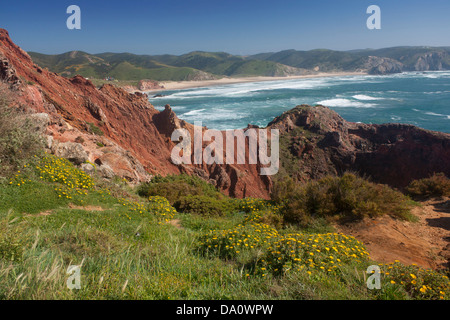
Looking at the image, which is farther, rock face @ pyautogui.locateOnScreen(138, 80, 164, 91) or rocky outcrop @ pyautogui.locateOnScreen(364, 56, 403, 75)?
rocky outcrop @ pyautogui.locateOnScreen(364, 56, 403, 75)

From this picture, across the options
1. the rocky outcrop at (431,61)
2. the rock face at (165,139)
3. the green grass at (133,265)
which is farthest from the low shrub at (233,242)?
the rocky outcrop at (431,61)

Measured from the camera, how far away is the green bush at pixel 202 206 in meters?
9.75

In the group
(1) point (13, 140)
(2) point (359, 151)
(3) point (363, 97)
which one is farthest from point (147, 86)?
(1) point (13, 140)

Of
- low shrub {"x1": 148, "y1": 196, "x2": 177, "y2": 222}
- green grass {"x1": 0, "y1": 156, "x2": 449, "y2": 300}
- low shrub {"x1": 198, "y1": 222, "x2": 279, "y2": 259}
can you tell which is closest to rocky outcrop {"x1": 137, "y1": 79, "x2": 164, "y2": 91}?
low shrub {"x1": 148, "y1": 196, "x2": 177, "y2": 222}

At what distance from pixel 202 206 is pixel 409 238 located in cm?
622

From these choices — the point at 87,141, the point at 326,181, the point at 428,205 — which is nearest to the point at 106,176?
the point at 87,141

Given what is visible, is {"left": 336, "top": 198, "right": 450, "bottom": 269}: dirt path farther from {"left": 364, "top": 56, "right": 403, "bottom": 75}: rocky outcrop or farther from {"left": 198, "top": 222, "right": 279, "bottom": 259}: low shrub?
{"left": 364, "top": 56, "right": 403, "bottom": 75}: rocky outcrop

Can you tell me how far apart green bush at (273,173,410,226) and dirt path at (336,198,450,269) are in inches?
12.5

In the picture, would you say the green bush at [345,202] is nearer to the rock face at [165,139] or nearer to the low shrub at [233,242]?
the low shrub at [233,242]

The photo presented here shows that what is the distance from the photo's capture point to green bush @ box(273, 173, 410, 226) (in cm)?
762

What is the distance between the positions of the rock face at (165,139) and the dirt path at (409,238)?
31.0ft

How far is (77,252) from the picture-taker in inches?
160

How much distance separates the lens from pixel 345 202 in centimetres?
786

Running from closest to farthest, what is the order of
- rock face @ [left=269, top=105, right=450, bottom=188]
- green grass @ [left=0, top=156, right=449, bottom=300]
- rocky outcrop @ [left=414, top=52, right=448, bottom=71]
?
green grass @ [left=0, top=156, right=449, bottom=300], rock face @ [left=269, top=105, right=450, bottom=188], rocky outcrop @ [left=414, top=52, right=448, bottom=71]
